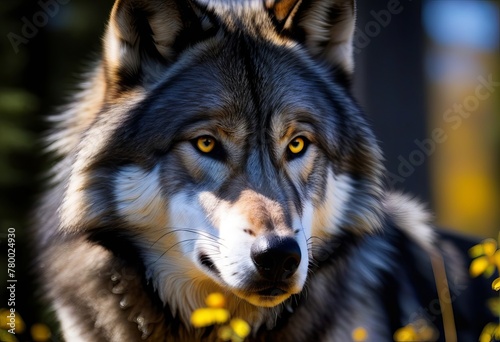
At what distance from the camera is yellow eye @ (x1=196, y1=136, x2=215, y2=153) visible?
9.16ft

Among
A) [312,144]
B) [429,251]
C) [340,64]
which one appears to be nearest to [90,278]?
[312,144]

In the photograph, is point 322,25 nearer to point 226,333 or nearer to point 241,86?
point 241,86

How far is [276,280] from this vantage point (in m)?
2.46

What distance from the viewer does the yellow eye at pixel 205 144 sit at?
2.79 metres

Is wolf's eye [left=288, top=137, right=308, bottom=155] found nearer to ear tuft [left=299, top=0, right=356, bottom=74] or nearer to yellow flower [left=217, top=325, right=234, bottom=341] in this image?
ear tuft [left=299, top=0, right=356, bottom=74]

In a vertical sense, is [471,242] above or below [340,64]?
below

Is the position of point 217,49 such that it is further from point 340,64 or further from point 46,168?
point 46,168

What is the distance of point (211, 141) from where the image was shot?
280cm

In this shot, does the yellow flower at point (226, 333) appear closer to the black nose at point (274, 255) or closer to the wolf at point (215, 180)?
the wolf at point (215, 180)

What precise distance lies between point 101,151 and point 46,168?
1.84 metres

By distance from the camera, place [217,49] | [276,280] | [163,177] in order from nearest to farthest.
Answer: [276,280] → [163,177] → [217,49]

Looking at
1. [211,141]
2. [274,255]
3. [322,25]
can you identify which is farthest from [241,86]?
[274,255]

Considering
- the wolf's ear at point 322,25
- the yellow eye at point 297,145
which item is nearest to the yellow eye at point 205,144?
the yellow eye at point 297,145

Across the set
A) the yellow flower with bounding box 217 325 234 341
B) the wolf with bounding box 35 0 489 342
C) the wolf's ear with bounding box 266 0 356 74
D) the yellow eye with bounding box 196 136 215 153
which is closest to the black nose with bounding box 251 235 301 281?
the wolf with bounding box 35 0 489 342
